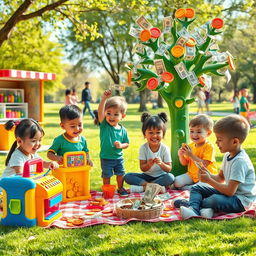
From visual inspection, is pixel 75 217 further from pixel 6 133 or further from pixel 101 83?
pixel 101 83

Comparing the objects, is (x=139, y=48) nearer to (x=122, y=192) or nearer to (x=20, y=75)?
(x=122, y=192)

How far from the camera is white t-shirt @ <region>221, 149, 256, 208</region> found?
372 cm

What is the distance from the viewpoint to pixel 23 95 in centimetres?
1034

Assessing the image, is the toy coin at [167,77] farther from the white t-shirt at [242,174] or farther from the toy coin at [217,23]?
the white t-shirt at [242,174]

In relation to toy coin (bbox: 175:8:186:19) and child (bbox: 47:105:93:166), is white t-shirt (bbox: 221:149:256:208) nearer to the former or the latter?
child (bbox: 47:105:93:166)

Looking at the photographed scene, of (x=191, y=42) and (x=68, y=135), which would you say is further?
(x=191, y=42)

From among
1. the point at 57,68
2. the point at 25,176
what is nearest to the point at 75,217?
the point at 25,176

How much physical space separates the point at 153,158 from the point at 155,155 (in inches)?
2.9

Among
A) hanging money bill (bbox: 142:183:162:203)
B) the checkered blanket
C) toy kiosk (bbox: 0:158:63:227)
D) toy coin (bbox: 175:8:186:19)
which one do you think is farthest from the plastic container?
toy coin (bbox: 175:8:186:19)

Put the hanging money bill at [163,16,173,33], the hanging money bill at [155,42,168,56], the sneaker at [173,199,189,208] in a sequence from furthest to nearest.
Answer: the hanging money bill at [163,16,173,33] → the hanging money bill at [155,42,168,56] → the sneaker at [173,199,189,208]

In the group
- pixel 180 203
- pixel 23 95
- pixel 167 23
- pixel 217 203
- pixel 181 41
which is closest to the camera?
pixel 217 203

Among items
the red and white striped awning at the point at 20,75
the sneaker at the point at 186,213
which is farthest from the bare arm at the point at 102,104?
the red and white striped awning at the point at 20,75

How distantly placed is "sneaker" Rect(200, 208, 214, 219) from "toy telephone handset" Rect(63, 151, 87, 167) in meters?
1.59

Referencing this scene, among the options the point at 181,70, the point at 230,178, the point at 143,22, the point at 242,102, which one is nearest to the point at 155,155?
the point at 181,70
